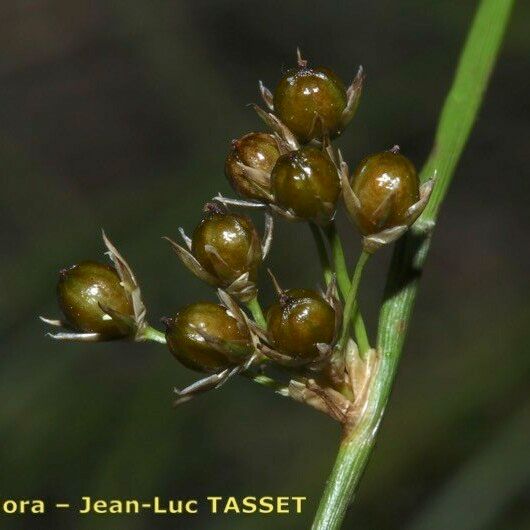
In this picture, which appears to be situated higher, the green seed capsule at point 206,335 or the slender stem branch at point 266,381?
the green seed capsule at point 206,335

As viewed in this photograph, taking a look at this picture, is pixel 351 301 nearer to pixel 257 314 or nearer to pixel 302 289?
pixel 302 289

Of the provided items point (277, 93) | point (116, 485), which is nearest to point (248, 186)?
point (277, 93)

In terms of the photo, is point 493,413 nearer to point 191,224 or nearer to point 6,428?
point 191,224

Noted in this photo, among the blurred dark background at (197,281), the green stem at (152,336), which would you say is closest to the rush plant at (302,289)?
the green stem at (152,336)

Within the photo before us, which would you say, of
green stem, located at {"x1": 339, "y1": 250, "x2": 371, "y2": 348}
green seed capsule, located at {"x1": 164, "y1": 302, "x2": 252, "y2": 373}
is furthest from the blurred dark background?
green seed capsule, located at {"x1": 164, "y1": 302, "x2": 252, "y2": 373}

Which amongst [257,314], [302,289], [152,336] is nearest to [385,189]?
[302,289]

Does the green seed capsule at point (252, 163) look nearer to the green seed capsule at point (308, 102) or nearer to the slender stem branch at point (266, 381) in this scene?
the green seed capsule at point (308, 102)
